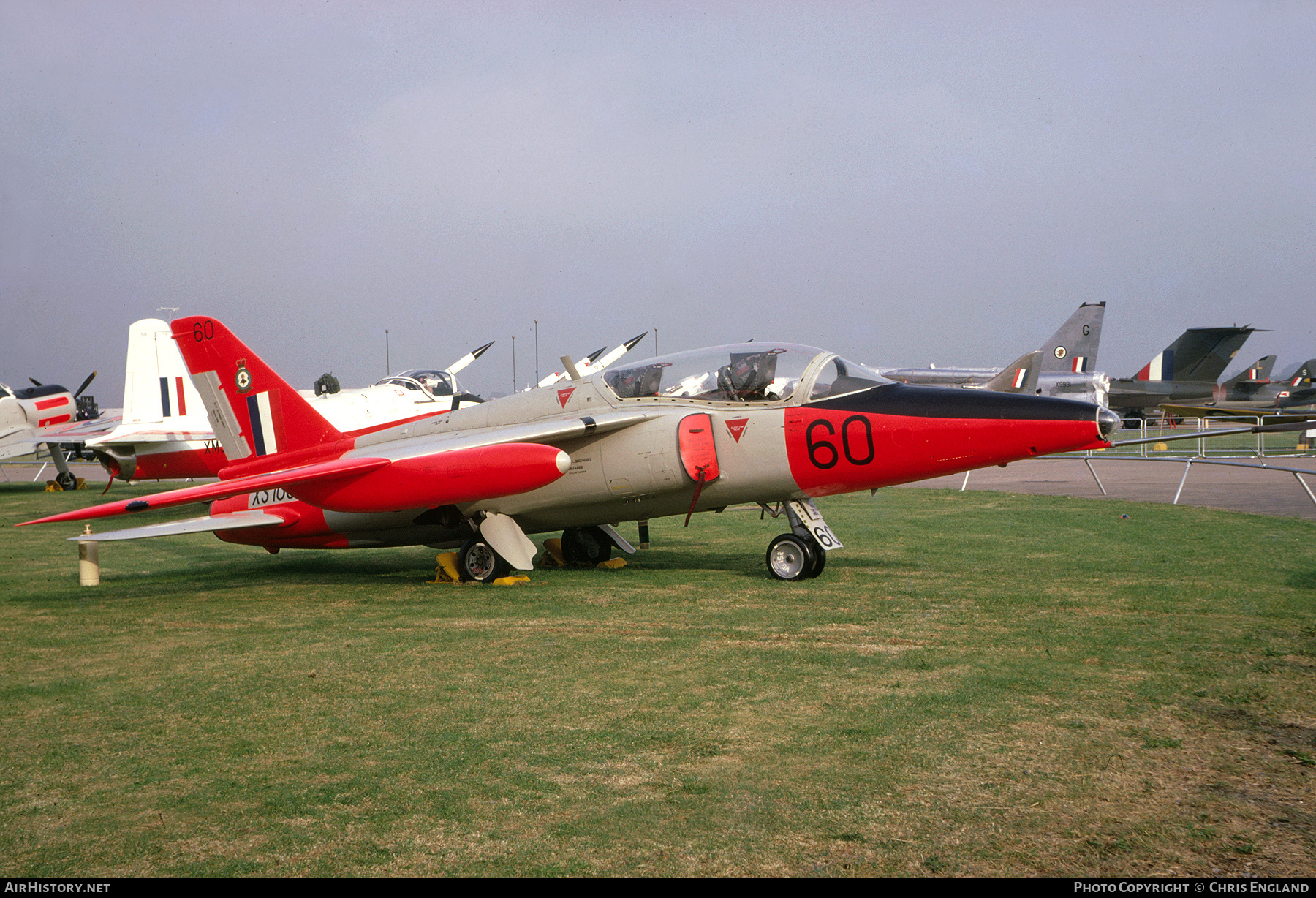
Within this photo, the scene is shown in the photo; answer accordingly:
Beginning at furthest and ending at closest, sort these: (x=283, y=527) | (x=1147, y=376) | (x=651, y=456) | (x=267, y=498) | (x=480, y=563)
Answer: (x=1147, y=376)
(x=267, y=498)
(x=283, y=527)
(x=480, y=563)
(x=651, y=456)

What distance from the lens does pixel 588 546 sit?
484 inches

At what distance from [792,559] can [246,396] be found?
23.2 ft

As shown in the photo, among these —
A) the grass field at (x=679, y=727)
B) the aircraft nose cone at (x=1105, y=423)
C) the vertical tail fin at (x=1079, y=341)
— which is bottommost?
the grass field at (x=679, y=727)

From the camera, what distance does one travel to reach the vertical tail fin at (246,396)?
1194 centimetres

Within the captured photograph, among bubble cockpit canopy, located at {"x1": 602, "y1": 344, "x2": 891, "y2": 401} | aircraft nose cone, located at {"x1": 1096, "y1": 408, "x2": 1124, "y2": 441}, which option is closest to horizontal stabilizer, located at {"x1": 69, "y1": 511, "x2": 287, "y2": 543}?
bubble cockpit canopy, located at {"x1": 602, "y1": 344, "x2": 891, "y2": 401}

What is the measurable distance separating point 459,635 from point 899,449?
4596 mm

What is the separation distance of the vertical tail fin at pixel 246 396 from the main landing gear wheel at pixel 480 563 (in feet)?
8.02

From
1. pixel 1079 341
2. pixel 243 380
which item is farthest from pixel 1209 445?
pixel 243 380

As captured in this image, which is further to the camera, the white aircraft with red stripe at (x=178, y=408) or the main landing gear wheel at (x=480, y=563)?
the white aircraft with red stripe at (x=178, y=408)

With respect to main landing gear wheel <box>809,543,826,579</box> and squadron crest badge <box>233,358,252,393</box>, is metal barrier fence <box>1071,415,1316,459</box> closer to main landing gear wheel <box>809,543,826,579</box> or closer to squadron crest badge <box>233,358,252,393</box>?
main landing gear wheel <box>809,543,826,579</box>

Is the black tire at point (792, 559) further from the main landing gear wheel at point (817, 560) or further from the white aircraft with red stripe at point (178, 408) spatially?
the white aircraft with red stripe at point (178, 408)

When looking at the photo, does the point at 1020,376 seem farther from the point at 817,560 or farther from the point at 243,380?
the point at 243,380

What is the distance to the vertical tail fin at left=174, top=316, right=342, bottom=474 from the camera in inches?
470

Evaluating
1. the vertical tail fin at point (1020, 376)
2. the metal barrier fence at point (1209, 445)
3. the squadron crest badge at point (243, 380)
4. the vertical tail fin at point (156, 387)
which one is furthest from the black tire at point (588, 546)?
the metal barrier fence at point (1209, 445)
